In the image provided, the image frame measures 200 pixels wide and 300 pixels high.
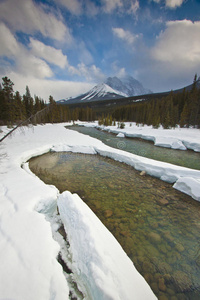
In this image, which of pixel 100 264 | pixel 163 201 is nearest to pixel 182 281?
pixel 100 264

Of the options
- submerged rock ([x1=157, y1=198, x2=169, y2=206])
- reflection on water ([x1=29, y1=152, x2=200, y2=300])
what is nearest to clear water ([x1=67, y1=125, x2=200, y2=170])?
reflection on water ([x1=29, y1=152, x2=200, y2=300])

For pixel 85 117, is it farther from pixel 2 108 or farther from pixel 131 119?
pixel 2 108

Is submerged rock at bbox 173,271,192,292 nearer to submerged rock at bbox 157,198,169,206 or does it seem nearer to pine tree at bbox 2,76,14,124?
submerged rock at bbox 157,198,169,206

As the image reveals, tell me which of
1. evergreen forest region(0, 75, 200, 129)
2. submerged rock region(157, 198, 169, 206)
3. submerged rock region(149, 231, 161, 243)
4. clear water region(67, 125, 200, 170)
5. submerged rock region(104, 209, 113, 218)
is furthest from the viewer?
clear water region(67, 125, 200, 170)

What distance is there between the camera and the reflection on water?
8.66ft

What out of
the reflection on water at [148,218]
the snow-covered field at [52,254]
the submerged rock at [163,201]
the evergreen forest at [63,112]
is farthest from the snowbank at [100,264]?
the evergreen forest at [63,112]

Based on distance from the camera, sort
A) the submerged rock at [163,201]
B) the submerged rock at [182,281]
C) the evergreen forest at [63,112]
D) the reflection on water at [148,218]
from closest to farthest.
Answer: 1. the submerged rock at [182,281]
2. the reflection on water at [148,218]
3. the submerged rock at [163,201]
4. the evergreen forest at [63,112]

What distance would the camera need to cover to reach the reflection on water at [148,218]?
264 centimetres

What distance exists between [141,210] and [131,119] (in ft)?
198

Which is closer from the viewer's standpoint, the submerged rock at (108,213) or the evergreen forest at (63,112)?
the submerged rock at (108,213)

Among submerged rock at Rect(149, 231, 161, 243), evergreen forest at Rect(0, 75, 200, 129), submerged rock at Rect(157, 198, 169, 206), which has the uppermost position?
evergreen forest at Rect(0, 75, 200, 129)

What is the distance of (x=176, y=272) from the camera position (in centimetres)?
270

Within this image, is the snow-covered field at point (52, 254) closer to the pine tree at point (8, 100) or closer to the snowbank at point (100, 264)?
the snowbank at point (100, 264)

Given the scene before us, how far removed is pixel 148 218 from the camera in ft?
13.7
